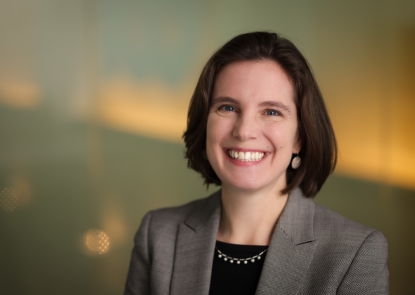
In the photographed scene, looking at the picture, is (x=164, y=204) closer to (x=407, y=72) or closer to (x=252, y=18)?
(x=252, y=18)

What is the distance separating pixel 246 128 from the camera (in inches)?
68.7

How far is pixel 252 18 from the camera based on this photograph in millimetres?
2922

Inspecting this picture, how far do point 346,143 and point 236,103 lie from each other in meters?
1.11

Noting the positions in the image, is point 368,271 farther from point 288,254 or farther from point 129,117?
point 129,117

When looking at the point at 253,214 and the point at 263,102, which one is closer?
the point at 263,102

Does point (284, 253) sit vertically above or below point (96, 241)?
above

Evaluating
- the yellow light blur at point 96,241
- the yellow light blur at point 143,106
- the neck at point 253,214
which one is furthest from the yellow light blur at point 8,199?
the neck at point 253,214

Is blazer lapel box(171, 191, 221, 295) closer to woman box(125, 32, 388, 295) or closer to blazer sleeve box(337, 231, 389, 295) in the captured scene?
woman box(125, 32, 388, 295)

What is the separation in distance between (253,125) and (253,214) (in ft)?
1.11

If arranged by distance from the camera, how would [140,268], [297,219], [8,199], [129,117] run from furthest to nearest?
[129,117] → [8,199] → [140,268] → [297,219]

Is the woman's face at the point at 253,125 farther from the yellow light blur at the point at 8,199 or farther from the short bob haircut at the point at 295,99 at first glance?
the yellow light blur at the point at 8,199

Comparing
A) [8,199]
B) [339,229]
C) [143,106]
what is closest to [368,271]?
[339,229]

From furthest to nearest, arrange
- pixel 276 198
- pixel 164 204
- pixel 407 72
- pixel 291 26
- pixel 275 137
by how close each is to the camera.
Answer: pixel 164 204 < pixel 291 26 < pixel 407 72 < pixel 276 198 < pixel 275 137

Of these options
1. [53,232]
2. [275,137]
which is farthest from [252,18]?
[53,232]
